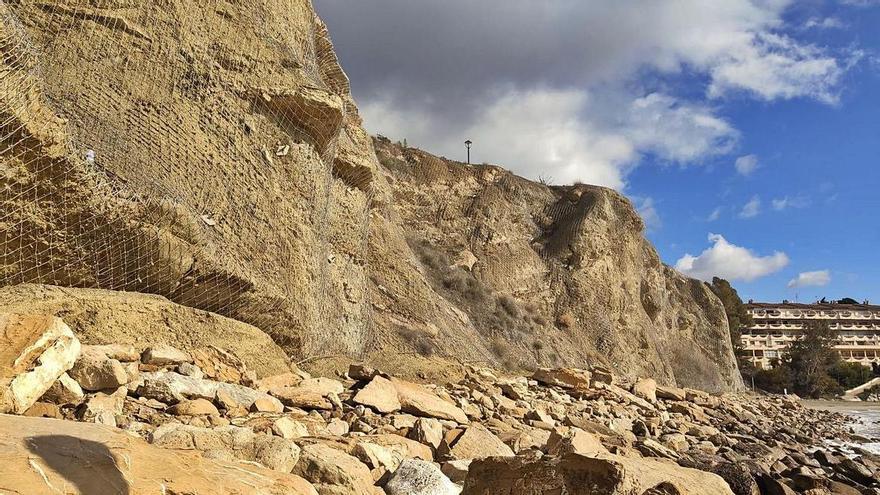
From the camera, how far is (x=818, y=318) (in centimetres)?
6712

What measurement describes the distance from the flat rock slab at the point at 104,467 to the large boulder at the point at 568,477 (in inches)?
37.4

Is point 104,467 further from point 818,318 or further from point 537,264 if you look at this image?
point 818,318

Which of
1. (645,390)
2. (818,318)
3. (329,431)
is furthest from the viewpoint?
(818,318)

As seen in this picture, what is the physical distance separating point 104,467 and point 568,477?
6.61 feet

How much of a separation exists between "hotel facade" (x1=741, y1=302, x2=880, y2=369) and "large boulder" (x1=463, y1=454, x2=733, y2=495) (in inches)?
2713

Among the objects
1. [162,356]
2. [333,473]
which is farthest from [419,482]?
[162,356]

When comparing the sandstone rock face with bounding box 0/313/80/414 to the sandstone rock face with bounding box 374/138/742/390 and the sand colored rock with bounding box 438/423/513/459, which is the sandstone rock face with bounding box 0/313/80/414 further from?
the sandstone rock face with bounding box 374/138/742/390

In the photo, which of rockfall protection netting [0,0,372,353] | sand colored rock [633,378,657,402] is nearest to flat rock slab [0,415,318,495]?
rockfall protection netting [0,0,372,353]

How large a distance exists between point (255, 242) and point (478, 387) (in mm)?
3845

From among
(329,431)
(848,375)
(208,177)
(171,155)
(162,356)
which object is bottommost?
(848,375)

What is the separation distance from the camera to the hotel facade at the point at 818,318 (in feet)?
216

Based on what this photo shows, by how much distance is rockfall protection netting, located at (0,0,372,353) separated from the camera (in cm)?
567

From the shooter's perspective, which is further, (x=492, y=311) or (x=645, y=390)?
(x=492, y=311)

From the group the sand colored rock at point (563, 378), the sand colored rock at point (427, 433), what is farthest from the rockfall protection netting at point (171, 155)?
the sand colored rock at point (563, 378)
